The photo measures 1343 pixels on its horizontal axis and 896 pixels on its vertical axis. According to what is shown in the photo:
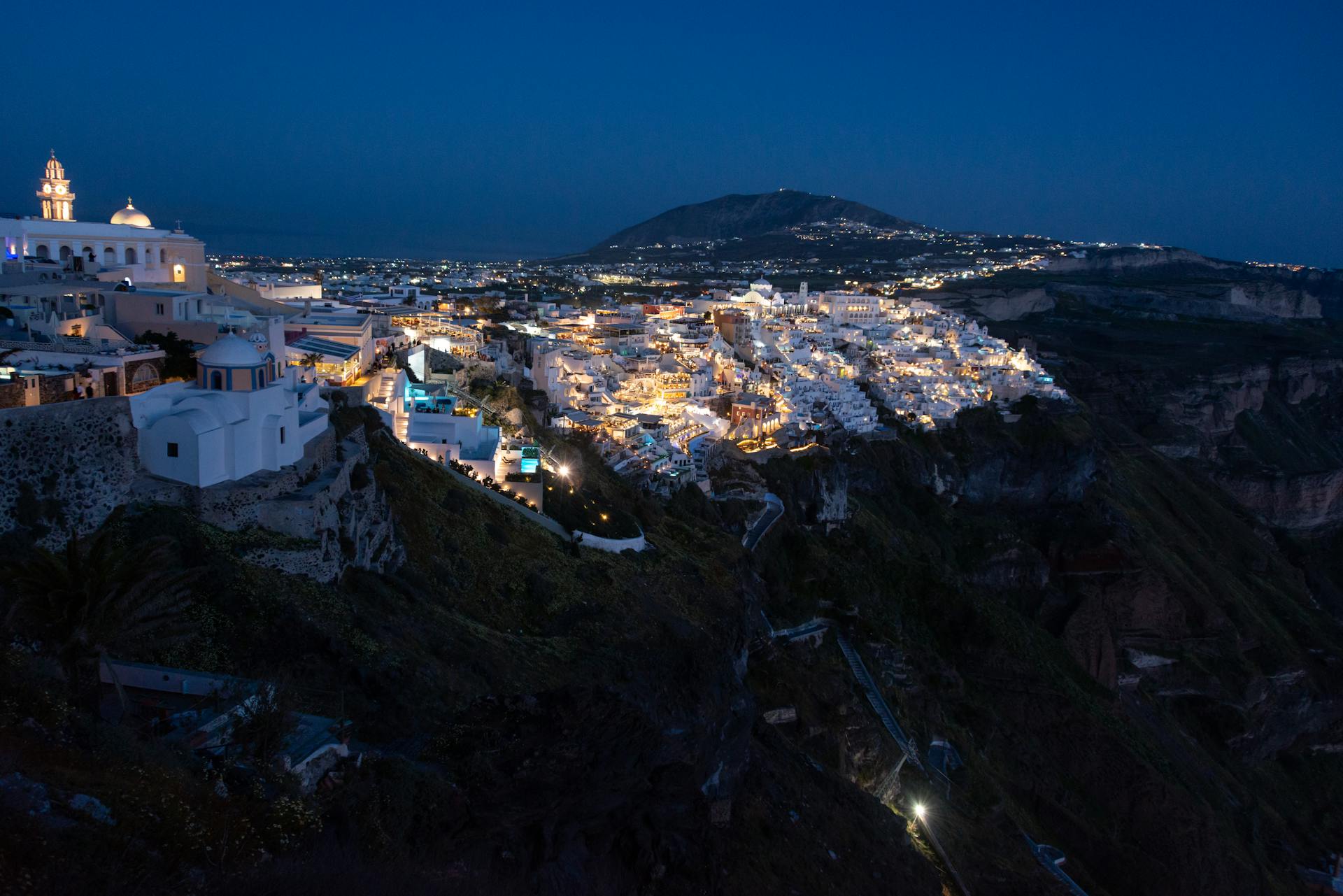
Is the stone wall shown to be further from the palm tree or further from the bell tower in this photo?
the bell tower

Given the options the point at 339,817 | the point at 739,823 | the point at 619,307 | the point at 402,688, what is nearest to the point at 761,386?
the point at 619,307

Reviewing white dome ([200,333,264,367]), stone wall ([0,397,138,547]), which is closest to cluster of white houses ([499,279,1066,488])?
white dome ([200,333,264,367])

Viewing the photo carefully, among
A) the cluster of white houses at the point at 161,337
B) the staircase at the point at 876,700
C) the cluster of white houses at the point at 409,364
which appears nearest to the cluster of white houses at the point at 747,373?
the cluster of white houses at the point at 409,364

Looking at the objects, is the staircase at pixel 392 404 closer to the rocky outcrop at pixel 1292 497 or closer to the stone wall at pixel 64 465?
the stone wall at pixel 64 465

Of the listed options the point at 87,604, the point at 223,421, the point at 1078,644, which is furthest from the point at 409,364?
the point at 1078,644

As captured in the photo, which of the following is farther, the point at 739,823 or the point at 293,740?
the point at 739,823

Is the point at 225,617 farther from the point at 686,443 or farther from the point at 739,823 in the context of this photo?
the point at 686,443
